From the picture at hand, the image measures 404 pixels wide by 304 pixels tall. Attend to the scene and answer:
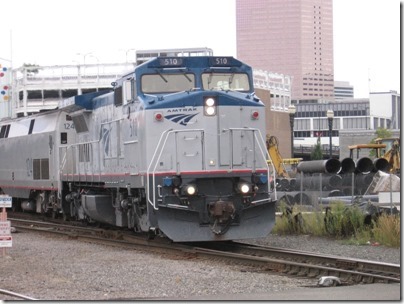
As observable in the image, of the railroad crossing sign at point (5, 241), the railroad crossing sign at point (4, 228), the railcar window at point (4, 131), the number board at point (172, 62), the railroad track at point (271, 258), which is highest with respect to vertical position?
the number board at point (172, 62)

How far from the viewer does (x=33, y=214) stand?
95.6 feet

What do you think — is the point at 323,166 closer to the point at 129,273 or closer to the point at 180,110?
the point at 180,110

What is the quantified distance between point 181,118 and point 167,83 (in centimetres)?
100

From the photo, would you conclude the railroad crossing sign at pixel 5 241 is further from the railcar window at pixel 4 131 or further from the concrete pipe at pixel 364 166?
the railcar window at pixel 4 131

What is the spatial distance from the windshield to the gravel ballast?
12.0 ft

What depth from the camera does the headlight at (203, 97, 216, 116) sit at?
16094 millimetres

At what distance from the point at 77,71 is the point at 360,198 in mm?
66609

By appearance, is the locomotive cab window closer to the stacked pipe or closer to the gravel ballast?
the gravel ballast

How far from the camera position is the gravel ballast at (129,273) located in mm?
10859

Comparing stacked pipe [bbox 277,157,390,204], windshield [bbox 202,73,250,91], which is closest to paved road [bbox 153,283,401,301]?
windshield [bbox 202,73,250,91]

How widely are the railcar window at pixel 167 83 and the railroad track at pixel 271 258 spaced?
3310 millimetres

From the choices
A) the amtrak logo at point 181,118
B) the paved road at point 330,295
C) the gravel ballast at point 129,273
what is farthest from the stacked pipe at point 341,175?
the paved road at point 330,295

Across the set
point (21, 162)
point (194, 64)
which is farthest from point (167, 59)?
point (21, 162)

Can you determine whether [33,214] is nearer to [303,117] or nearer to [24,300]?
[24,300]
